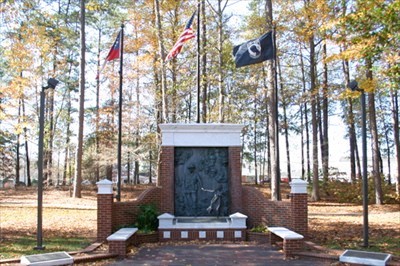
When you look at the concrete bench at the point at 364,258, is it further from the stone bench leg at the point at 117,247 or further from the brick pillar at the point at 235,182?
the brick pillar at the point at 235,182

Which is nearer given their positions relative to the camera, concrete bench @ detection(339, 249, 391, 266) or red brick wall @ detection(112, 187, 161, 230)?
concrete bench @ detection(339, 249, 391, 266)

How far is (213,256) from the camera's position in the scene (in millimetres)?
8383

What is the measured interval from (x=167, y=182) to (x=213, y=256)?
374cm

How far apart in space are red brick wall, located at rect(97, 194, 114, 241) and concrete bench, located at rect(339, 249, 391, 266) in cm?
559

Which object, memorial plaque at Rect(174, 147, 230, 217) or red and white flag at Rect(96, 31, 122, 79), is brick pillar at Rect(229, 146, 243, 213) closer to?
memorial plaque at Rect(174, 147, 230, 217)

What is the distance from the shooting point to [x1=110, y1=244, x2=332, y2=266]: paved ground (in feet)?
25.4

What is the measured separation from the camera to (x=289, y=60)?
29.4 m

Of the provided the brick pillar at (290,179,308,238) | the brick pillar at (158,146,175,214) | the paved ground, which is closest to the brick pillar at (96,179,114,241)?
the paved ground

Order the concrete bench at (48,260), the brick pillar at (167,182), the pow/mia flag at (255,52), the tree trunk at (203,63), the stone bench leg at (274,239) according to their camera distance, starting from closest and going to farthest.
Answer: the concrete bench at (48,260)
the stone bench leg at (274,239)
the brick pillar at (167,182)
the pow/mia flag at (255,52)
the tree trunk at (203,63)

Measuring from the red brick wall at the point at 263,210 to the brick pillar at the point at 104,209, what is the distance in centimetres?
396

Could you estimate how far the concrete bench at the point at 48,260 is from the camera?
6.89 m

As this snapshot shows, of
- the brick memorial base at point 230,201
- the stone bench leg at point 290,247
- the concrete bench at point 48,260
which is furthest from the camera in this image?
the brick memorial base at point 230,201

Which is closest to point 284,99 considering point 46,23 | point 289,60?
point 289,60

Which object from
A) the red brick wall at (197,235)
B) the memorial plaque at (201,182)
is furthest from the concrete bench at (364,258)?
the memorial plaque at (201,182)
